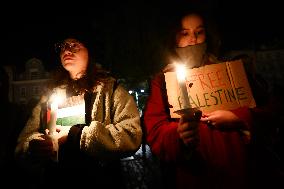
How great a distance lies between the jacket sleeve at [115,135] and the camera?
261cm

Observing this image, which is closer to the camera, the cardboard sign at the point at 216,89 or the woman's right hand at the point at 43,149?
the woman's right hand at the point at 43,149

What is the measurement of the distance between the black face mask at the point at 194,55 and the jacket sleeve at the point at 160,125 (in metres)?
0.32

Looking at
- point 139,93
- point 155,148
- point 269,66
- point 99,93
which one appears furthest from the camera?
point 269,66

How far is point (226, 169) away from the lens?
2.53 m

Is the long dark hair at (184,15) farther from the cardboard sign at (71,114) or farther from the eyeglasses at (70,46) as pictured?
the cardboard sign at (71,114)

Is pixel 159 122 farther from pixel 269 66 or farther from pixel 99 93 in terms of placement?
pixel 269 66

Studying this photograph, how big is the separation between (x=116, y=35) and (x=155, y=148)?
29.0 ft

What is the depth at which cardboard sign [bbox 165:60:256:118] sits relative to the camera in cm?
275

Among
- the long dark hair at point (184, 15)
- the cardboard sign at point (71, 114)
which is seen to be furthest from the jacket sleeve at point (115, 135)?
the long dark hair at point (184, 15)

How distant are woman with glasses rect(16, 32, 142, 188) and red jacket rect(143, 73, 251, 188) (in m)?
0.28

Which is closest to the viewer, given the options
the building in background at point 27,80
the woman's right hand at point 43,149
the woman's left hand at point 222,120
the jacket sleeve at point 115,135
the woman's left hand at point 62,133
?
the woman's right hand at point 43,149

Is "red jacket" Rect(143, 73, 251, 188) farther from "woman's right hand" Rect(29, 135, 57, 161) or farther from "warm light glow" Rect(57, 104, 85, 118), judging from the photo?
"woman's right hand" Rect(29, 135, 57, 161)

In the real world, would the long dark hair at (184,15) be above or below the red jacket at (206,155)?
above

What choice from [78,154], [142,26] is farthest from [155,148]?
[142,26]
